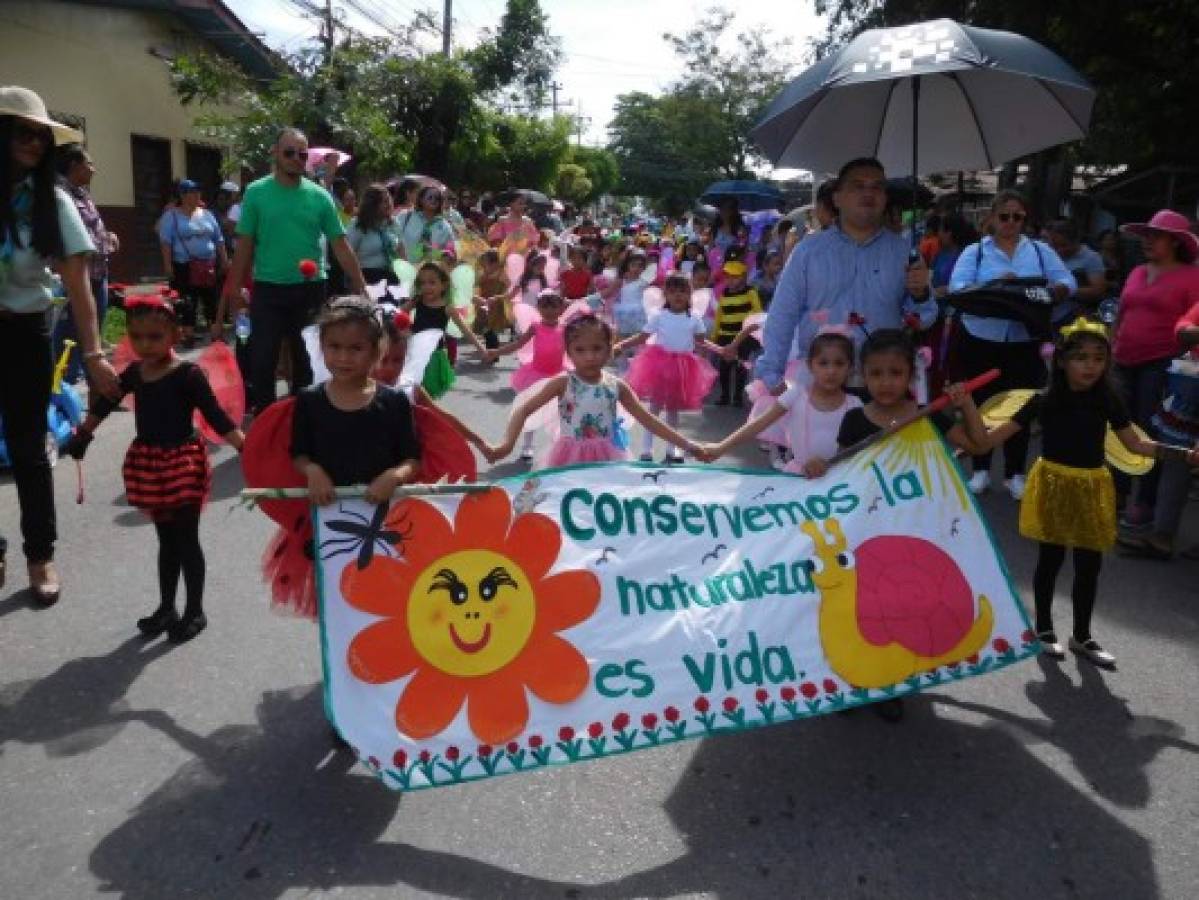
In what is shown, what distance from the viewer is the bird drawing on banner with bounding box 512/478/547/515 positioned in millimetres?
3240

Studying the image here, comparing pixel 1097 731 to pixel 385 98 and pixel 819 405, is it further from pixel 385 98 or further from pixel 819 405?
pixel 385 98

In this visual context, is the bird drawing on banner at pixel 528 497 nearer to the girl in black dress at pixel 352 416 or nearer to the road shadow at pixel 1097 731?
the girl in black dress at pixel 352 416

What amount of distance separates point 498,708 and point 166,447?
206 cm

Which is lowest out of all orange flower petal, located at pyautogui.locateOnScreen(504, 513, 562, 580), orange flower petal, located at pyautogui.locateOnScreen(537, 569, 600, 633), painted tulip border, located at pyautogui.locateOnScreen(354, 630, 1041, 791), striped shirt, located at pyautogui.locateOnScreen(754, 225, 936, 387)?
painted tulip border, located at pyautogui.locateOnScreen(354, 630, 1041, 791)

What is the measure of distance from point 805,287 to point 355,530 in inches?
95.0

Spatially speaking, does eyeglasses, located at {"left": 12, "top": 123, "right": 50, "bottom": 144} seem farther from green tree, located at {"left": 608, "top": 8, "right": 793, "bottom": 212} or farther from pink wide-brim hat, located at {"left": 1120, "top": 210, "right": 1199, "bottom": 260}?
green tree, located at {"left": 608, "top": 8, "right": 793, "bottom": 212}

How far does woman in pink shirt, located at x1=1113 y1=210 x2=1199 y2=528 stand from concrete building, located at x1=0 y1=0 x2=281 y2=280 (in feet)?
48.5

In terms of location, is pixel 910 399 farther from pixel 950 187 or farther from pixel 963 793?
pixel 950 187

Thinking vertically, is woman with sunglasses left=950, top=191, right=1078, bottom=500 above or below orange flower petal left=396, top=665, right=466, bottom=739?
above

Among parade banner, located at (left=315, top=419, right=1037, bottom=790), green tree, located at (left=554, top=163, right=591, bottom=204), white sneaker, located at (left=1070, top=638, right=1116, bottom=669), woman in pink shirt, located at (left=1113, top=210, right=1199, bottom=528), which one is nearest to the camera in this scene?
parade banner, located at (left=315, top=419, right=1037, bottom=790)

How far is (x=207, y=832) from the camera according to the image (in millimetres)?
2896

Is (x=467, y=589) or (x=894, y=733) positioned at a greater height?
(x=467, y=589)

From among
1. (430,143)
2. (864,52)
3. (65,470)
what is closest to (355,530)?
(864,52)

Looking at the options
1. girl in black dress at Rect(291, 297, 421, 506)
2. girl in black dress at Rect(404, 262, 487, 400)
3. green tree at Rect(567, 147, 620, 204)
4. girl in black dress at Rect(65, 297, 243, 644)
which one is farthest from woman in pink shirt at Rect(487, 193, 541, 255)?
green tree at Rect(567, 147, 620, 204)
